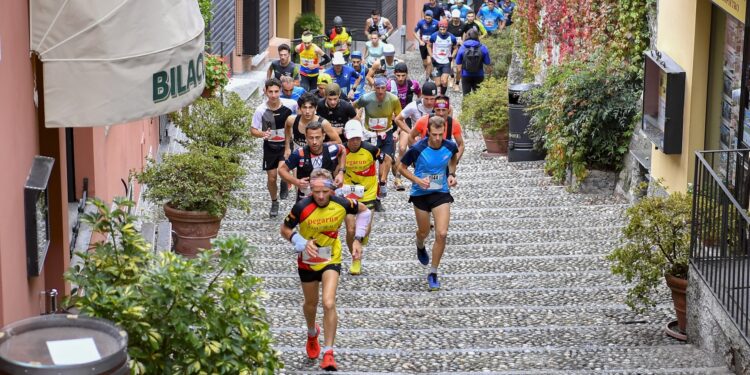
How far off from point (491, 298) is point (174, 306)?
5.91 metres

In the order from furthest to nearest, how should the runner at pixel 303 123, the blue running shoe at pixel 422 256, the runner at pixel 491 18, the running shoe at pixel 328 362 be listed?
the runner at pixel 491 18 → the runner at pixel 303 123 → the blue running shoe at pixel 422 256 → the running shoe at pixel 328 362

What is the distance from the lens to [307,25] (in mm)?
33094

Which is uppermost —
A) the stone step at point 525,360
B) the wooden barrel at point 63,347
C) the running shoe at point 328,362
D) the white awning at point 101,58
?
the white awning at point 101,58

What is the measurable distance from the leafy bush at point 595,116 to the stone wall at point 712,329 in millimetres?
6173

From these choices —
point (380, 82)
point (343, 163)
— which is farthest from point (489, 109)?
point (343, 163)

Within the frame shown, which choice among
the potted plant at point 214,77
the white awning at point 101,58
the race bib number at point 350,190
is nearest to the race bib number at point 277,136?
the race bib number at point 350,190

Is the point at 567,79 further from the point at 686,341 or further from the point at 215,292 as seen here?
the point at 215,292

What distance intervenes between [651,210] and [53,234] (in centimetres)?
509

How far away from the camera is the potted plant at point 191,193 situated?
14.0 metres

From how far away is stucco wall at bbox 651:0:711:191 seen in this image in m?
14.5

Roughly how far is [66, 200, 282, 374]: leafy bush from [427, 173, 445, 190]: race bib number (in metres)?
5.13

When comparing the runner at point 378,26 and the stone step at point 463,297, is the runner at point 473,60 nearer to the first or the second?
the runner at point 378,26

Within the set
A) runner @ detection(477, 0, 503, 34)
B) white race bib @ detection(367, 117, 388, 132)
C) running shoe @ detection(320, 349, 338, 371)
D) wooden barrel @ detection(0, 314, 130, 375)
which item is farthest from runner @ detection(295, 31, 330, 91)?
wooden barrel @ detection(0, 314, 130, 375)

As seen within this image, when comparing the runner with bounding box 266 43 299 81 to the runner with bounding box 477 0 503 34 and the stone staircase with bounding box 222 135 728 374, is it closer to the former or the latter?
the stone staircase with bounding box 222 135 728 374
